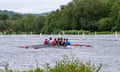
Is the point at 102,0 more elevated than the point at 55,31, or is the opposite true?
the point at 102,0

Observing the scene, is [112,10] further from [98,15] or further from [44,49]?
[44,49]

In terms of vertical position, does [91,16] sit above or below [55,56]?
above

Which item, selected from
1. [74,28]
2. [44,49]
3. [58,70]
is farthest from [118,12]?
[58,70]

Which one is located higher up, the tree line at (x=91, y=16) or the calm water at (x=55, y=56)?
the tree line at (x=91, y=16)

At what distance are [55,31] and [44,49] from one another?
331ft

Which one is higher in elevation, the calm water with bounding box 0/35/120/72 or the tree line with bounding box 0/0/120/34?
the tree line with bounding box 0/0/120/34

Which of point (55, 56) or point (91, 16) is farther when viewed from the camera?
point (91, 16)

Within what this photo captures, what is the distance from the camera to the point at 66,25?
170 metres

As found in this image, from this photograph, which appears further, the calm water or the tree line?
the tree line

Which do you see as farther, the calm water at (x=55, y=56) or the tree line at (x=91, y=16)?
the tree line at (x=91, y=16)

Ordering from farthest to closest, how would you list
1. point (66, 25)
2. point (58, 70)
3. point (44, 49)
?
point (66, 25) → point (44, 49) → point (58, 70)

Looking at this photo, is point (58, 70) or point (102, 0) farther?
point (102, 0)

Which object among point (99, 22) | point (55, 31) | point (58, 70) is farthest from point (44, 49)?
point (55, 31)

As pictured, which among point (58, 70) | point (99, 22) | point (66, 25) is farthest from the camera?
point (66, 25)
